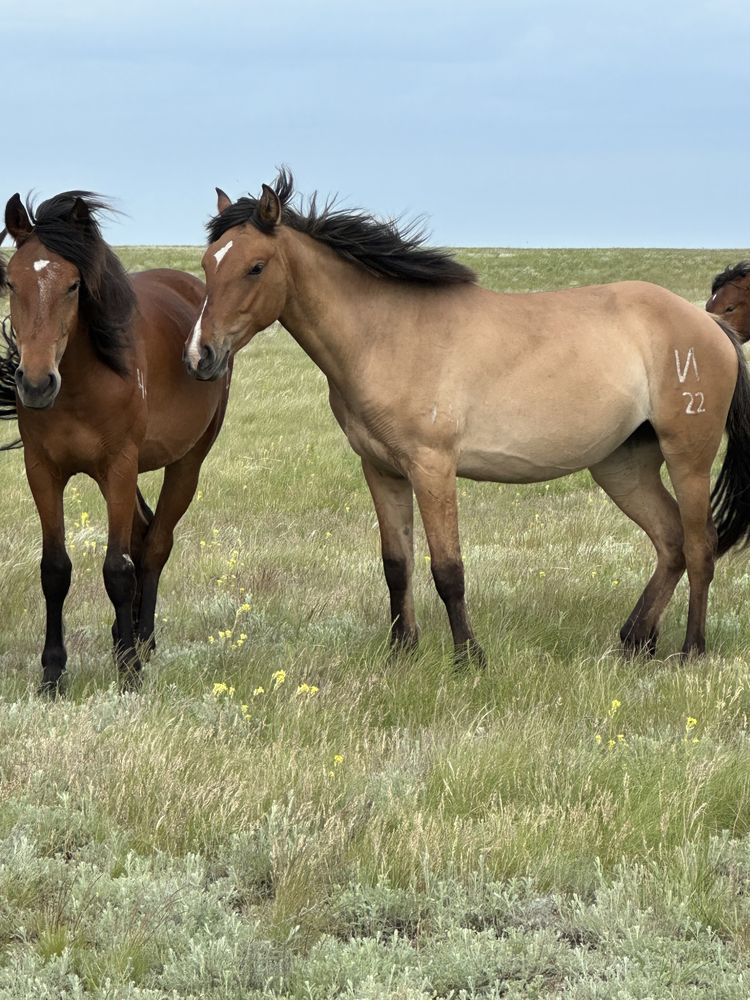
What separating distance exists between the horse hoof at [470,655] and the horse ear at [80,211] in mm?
3099

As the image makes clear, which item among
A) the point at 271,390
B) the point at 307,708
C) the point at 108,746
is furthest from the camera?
the point at 271,390

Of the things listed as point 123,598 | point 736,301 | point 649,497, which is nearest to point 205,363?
point 123,598

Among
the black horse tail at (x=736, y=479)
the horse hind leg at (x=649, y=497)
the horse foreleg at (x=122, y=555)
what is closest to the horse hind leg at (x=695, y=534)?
the horse hind leg at (x=649, y=497)

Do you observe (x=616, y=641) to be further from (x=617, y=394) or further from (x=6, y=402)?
(x=6, y=402)

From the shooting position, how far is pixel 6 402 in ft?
24.1

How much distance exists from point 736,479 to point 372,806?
4.49 metres

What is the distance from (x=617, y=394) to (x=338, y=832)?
143 inches

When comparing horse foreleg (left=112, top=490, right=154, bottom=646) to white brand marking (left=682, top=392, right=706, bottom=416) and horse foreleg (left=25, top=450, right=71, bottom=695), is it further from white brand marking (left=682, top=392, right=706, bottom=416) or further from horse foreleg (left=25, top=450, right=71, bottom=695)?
white brand marking (left=682, top=392, right=706, bottom=416)

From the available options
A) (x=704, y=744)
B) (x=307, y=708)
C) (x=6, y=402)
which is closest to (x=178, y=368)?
(x=6, y=402)

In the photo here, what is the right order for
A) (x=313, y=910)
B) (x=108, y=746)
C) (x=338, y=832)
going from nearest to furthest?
(x=313, y=910) → (x=338, y=832) → (x=108, y=746)

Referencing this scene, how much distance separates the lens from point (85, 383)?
234 inches

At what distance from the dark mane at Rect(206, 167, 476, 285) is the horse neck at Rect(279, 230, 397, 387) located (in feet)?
0.25

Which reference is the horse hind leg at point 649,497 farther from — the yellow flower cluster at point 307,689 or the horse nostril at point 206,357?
the horse nostril at point 206,357

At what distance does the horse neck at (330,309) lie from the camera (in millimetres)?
Result: 6430
